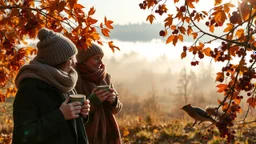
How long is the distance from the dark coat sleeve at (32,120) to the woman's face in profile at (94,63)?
4.12 ft

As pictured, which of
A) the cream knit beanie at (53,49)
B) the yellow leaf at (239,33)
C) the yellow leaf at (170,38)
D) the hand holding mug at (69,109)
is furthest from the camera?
the yellow leaf at (170,38)

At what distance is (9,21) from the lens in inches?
145

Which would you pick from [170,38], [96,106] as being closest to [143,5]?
[170,38]

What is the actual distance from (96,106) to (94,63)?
39 cm

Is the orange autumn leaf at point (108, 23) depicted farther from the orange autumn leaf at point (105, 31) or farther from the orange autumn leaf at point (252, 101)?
the orange autumn leaf at point (252, 101)

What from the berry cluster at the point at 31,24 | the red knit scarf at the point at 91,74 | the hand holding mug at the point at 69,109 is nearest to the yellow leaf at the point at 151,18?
the red knit scarf at the point at 91,74

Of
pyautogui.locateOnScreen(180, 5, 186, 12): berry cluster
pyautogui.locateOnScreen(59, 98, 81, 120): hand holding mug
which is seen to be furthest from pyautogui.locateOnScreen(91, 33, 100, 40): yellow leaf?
pyautogui.locateOnScreen(59, 98, 81, 120): hand holding mug

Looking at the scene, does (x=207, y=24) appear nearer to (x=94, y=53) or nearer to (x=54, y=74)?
(x=94, y=53)

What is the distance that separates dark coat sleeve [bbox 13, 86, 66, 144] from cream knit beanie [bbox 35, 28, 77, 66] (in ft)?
0.80

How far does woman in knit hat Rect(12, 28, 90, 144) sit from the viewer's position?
2.19 m

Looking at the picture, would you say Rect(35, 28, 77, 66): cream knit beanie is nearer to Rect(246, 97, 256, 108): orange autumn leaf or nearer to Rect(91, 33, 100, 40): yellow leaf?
Rect(91, 33, 100, 40): yellow leaf

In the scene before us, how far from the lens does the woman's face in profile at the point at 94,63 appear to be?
11.5 ft

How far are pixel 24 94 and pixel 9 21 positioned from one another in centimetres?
166

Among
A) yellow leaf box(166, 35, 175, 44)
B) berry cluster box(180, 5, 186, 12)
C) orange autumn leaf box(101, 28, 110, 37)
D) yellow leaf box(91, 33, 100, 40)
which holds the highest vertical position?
berry cluster box(180, 5, 186, 12)
